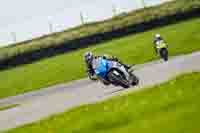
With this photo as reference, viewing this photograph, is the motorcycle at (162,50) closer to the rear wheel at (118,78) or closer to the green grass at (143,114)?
the rear wheel at (118,78)

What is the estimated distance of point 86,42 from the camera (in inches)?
2608

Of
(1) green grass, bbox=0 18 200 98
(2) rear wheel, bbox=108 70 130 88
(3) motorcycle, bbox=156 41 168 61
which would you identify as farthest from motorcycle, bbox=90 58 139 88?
(1) green grass, bbox=0 18 200 98

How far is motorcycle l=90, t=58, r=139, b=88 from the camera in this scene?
21.5 m

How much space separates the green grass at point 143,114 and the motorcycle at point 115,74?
3.67 metres

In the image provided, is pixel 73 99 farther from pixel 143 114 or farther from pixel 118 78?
pixel 143 114

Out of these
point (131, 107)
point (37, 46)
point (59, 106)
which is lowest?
point (37, 46)

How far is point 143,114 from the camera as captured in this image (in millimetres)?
13445

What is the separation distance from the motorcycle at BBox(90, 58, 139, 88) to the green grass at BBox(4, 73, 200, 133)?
3.67 metres

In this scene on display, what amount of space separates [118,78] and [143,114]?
27.3 feet

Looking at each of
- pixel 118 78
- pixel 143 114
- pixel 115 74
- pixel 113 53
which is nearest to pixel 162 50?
pixel 115 74

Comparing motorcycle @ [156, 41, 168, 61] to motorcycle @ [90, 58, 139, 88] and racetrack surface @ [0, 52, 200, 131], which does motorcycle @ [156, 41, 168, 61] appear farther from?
motorcycle @ [90, 58, 139, 88]

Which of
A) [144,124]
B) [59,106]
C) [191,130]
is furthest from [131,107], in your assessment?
[59,106]

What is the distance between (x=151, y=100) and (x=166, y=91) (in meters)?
1.13

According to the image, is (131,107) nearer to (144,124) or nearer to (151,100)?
(151,100)
